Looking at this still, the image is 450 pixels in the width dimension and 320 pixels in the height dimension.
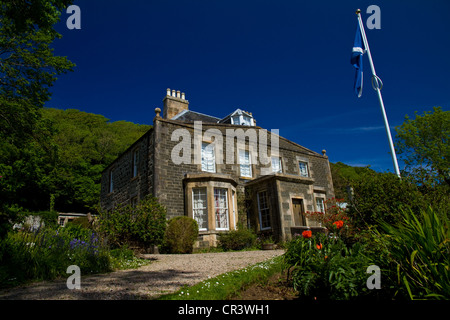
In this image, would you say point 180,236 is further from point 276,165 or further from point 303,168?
point 303,168

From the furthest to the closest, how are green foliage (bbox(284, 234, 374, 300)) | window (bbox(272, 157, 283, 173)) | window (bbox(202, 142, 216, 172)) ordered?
window (bbox(272, 157, 283, 173))
window (bbox(202, 142, 216, 172))
green foliage (bbox(284, 234, 374, 300))

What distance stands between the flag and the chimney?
1327 cm

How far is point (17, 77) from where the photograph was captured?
11789mm

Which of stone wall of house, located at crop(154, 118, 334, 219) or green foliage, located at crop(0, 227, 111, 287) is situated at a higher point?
stone wall of house, located at crop(154, 118, 334, 219)

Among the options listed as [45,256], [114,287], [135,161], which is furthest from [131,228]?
[135,161]

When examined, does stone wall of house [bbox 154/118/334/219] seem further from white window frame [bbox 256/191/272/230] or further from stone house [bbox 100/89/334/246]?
white window frame [bbox 256/191/272/230]

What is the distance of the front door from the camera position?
1505 cm

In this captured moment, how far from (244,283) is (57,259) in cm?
435

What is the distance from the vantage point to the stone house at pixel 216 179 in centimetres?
1384

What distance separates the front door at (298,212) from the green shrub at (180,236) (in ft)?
Answer: 19.1

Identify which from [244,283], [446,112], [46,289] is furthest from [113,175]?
[446,112]

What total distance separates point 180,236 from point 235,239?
2.62 metres

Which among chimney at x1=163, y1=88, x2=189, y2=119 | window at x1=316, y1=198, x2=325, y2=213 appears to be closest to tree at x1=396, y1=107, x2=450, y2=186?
window at x1=316, y1=198, x2=325, y2=213
